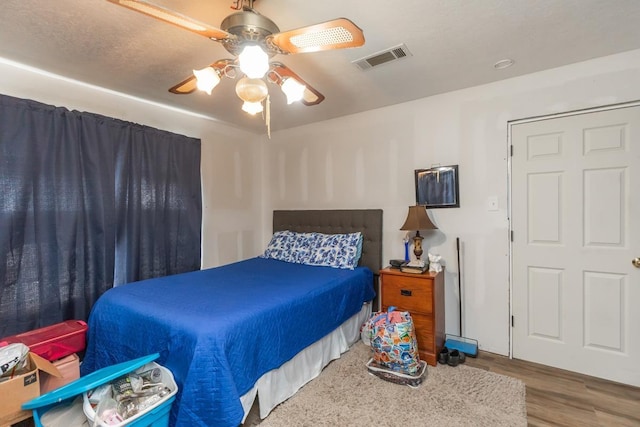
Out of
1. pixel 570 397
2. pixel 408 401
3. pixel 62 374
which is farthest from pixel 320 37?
pixel 570 397

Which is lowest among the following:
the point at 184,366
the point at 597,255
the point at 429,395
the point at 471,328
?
the point at 429,395

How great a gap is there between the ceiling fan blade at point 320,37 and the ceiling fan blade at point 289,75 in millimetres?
Answer: 162

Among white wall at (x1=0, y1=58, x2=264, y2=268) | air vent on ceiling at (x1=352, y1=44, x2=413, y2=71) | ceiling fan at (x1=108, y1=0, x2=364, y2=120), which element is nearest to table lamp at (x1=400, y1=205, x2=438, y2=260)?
air vent on ceiling at (x1=352, y1=44, x2=413, y2=71)

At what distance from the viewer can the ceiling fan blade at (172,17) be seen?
1.15 metres

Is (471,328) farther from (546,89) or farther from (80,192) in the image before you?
(80,192)

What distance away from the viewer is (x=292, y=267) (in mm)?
3029

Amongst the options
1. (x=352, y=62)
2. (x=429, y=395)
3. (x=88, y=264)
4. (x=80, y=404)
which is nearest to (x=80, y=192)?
(x=88, y=264)

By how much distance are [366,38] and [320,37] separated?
757 millimetres

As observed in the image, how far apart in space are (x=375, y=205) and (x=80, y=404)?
9.14 feet

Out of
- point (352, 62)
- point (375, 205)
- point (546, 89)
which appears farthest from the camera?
point (375, 205)

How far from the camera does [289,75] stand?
1688 mm

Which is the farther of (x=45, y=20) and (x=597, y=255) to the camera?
(x=597, y=255)

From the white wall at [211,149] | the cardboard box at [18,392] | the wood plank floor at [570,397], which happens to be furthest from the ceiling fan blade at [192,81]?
the wood plank floor at [570,397]

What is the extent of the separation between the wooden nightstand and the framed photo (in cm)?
68
